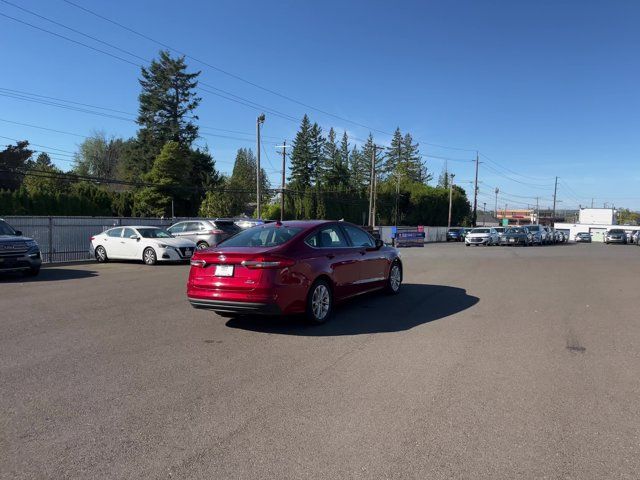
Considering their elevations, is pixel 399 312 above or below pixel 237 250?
below

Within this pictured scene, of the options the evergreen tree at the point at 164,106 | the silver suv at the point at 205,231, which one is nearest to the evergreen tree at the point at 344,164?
the evergreen tree at the point at 164,106

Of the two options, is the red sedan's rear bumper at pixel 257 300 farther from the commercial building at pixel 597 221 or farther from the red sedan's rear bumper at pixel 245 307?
the commercial building at pixel 597 221

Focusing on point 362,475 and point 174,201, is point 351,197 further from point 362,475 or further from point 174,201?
point 362,475

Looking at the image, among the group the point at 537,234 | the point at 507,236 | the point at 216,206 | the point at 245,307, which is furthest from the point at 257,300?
the point at 216,206

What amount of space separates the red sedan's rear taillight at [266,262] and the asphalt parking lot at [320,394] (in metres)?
0.96

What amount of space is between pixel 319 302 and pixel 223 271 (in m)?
1.48

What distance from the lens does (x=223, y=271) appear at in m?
7.05

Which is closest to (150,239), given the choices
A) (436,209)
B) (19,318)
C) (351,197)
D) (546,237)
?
(19,318)

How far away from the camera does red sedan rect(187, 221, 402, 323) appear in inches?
267

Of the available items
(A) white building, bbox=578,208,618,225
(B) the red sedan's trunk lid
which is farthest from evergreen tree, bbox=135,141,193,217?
(A) white building, bbox=578,208,618,225

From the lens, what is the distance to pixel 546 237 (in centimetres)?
4684

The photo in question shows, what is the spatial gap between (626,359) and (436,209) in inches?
3335

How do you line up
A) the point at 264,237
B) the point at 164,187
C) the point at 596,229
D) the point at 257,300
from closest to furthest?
the point at 257,300, the point at 264,237, the point at 164,187, the point at 596,229

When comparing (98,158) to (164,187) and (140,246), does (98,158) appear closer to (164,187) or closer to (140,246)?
(164,187)
